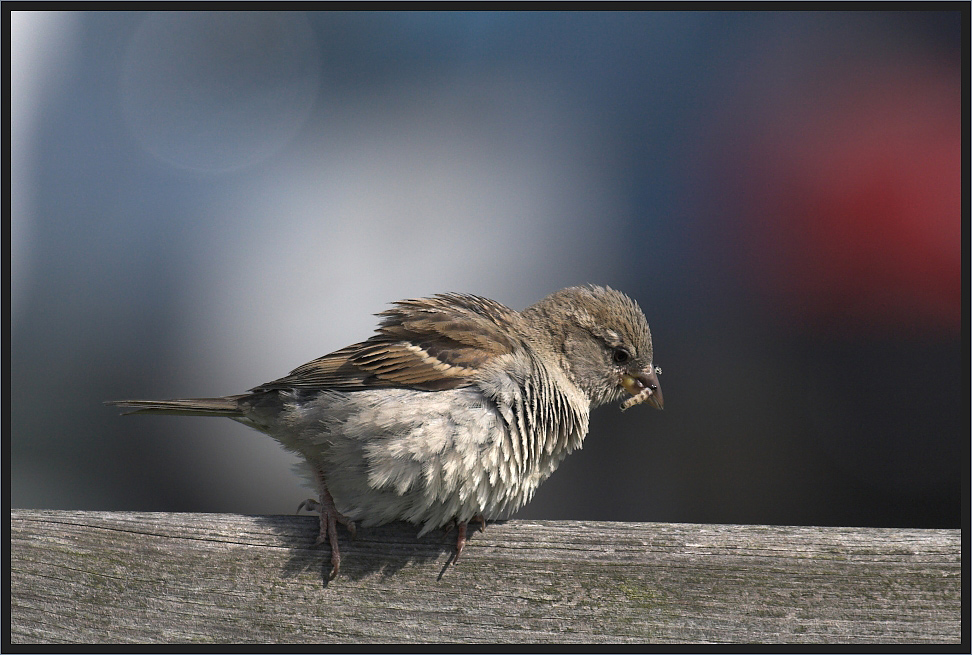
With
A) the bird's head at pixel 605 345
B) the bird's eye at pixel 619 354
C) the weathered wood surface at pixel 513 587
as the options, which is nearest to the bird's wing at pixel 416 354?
the bird's head at pixel 605 345

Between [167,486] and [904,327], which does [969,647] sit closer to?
[904,327]

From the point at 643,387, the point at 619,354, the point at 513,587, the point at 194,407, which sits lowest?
the point at 513,587

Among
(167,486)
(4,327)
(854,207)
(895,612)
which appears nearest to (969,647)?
(895,612)

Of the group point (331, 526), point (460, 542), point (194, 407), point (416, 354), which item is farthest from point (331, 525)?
point (194, 407)

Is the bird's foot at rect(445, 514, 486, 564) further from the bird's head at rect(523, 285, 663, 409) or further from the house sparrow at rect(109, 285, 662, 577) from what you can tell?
the bird's head at rect(523, 285, 663, 409)

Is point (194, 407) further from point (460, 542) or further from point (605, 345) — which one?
point (605, 345)

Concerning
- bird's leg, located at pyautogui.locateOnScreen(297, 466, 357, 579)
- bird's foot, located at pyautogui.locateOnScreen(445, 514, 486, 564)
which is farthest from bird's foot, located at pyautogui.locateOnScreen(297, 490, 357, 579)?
bird's foot, located at pyautogui.locateOnScreen(445, 514, 486, 564)
